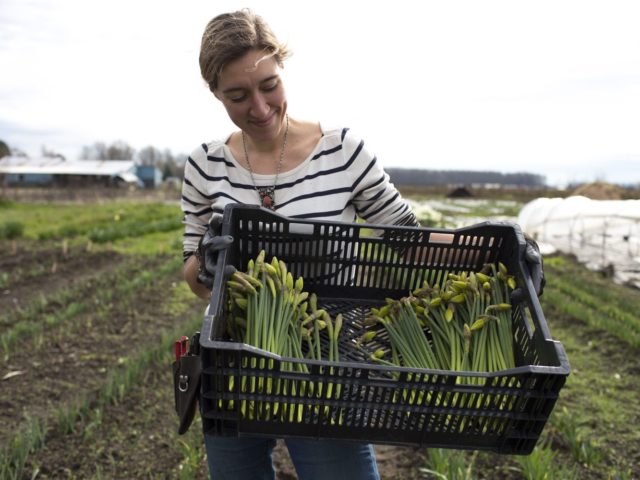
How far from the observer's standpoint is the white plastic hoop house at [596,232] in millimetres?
8922

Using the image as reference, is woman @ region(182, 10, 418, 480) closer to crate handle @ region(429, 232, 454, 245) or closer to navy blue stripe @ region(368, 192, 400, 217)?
navy blue stripe @ region(368, 192, 400, 217)

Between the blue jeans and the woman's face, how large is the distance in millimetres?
979

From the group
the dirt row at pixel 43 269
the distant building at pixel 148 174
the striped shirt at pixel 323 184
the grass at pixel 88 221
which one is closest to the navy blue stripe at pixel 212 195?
the striped shirt at pixel 323 184

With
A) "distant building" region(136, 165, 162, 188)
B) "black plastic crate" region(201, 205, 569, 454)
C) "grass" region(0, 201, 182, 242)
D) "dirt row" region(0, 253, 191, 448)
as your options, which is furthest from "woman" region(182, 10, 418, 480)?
"distant building" region(136, 165, 162, 188)

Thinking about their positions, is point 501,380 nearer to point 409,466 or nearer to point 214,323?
point 214,323

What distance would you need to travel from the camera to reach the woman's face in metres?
1.66

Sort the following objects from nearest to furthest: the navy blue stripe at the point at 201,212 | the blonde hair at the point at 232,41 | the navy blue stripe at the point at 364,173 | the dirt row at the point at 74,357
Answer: the blonde hair at the point at 232,41 < the navy blue stripe at the point at 364,173 < the navy blue stripe at the point at 201,212 < the dirt row at the point at 74,357

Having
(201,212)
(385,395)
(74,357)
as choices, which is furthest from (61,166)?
(385,395)

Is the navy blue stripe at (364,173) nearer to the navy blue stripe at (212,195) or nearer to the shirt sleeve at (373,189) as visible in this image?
the shirt sleeve at (373,189)

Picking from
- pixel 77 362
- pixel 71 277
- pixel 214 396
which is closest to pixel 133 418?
pixel 77 362

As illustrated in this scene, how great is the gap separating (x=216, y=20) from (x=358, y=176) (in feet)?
2.22

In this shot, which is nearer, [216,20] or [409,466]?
[216,20]

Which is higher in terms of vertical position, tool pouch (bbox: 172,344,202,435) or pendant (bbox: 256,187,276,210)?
pendant (bbox: 256,187,276,210)

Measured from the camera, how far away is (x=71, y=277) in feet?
26.0
